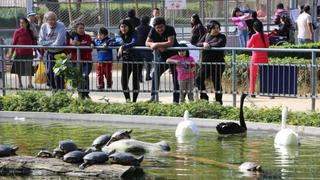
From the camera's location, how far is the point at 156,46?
1867 centimetres

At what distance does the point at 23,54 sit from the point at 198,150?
8622mm

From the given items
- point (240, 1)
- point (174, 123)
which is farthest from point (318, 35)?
point (174, 123)

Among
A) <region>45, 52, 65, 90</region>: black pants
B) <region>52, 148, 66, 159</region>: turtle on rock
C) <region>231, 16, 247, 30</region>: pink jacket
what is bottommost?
<region>52, 148, 66, 159</region>: turtle on rock

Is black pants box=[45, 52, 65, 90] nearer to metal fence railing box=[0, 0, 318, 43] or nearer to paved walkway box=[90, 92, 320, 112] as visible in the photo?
paved walkway box=[90, 92, 320, 112]

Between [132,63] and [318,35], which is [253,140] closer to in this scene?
[132,63]

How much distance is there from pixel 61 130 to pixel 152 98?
281cm

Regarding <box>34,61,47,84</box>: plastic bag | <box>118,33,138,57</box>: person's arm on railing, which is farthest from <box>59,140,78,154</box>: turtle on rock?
<box>34,61,47,84</box>: plastic bag

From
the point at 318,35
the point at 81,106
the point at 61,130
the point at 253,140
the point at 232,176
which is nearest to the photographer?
the point at 232,176

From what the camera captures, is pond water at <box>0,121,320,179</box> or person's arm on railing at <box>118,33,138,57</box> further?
person's arm on railing at <box>118,33,138,57</box>

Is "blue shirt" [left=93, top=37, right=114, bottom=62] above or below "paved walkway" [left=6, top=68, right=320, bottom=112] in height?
above

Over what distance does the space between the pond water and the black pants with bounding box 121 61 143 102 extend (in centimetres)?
199

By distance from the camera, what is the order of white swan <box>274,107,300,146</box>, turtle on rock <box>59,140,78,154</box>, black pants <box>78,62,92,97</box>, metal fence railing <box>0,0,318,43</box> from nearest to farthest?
1. turtle on rock <box>59,140,78,154</box>
2. white swan <box>274,107,300,146</box>
3. black pants <box>78,62,92,97</box>
4. metal fence railing <box>0,0,318,43</box>

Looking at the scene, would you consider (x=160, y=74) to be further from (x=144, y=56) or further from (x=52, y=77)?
(x=52, y=77)

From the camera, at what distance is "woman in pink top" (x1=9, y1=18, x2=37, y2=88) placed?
821 inches
